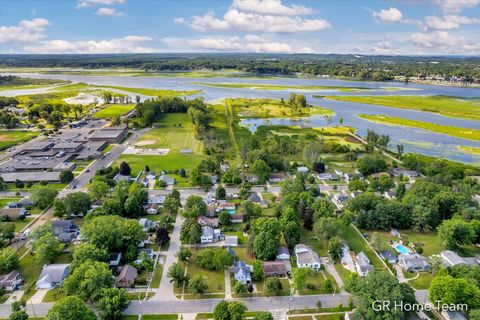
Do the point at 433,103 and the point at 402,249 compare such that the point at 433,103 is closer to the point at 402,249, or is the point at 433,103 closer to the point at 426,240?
the point at 426,240

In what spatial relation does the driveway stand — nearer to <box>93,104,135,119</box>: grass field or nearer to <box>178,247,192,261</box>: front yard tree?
<box>178,247,192,261</box>: front yard tree

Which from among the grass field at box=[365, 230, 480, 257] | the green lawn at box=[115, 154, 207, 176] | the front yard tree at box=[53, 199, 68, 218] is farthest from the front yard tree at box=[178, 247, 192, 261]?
the green lawn at box=[115, 154, 207, 176]

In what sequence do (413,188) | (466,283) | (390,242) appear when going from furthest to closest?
(413,188) < (390,242) < (466,283)

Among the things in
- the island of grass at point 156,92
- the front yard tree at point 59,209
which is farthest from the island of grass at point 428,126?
the front yard tree at point 59,209

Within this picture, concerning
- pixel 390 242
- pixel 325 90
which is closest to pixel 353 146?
pixel 390 242

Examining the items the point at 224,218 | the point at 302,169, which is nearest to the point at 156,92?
the point at 302,169

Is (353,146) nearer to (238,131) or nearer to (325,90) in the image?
(238,131)

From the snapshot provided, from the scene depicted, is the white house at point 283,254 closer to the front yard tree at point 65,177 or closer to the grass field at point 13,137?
the front yard tree at point 65,177
